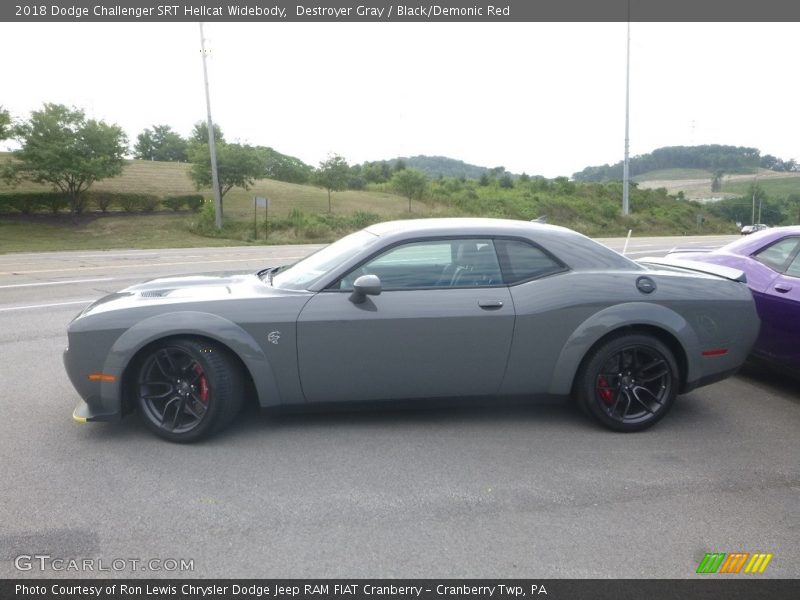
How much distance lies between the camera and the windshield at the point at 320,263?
14.0 feet

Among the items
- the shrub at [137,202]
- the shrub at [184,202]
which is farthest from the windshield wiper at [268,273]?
the shrub at [184,202]

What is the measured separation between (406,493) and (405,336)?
1.03 meters

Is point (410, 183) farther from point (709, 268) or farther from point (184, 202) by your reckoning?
point (709, 268)

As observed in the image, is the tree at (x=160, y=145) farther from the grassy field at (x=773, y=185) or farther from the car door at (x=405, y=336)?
the car door at (x=405, y=336)

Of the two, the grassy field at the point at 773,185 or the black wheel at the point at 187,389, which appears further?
the grassy field at the point at 773,185

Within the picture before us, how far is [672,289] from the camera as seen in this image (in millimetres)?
4309

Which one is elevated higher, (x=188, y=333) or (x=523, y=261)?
(x=523, y=261)

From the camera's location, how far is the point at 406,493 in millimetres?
3373

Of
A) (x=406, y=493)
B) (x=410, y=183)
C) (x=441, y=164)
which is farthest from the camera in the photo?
(x=441, y=164)

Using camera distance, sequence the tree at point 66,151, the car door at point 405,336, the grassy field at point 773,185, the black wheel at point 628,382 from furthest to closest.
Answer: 1. the tree at point 66,151
2. the grassy field at point 773,185
3. the black wheel at point 628,382
4. the car door at point 405,336

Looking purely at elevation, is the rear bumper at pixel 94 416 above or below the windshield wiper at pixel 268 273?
below

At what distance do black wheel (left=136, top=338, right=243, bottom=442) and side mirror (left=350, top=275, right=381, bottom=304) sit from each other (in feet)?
3.05

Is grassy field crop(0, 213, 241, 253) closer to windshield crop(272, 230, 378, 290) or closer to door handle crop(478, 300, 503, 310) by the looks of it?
windshield crop(272, 230, 378, 290)
